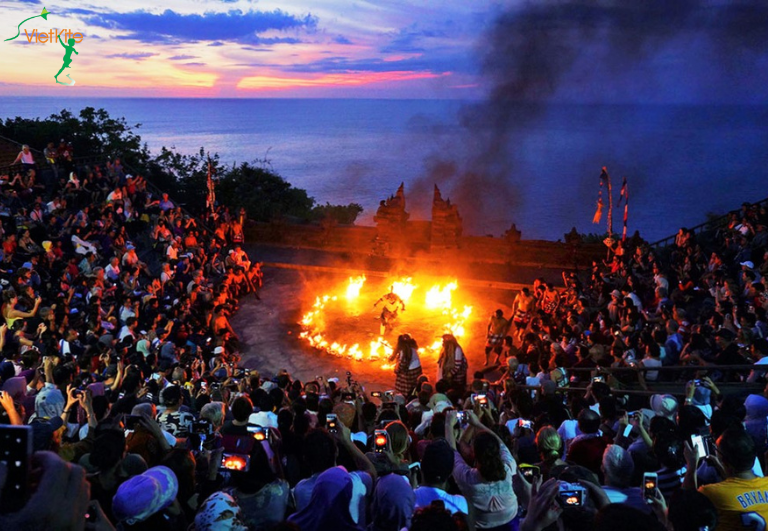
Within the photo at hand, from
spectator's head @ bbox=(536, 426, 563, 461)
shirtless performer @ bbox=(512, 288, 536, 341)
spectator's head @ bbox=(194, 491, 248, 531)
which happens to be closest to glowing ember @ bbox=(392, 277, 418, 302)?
shirtless performer @ bbox=(512, 288, 536, 341)

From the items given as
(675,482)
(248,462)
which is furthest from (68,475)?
(675,482)

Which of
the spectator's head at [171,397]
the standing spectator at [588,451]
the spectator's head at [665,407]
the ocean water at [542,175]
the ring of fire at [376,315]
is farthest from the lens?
the ocean water at [542,175]

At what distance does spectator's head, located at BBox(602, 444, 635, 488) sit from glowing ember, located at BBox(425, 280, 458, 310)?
517 inches

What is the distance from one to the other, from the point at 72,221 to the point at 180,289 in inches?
164

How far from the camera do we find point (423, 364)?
1468 centimetres

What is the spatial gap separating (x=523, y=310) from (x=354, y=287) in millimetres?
6064

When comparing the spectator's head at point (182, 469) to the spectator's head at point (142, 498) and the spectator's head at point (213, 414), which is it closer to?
the spectator's head at point (142, 498)

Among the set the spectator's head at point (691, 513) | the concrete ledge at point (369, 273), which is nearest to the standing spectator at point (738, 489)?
the spectator's head at point (691, 513)

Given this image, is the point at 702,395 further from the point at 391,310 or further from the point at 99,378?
the point at 391,310

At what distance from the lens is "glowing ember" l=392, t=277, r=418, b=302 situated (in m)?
18.8

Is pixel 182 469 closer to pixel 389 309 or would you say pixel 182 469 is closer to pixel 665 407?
pixel 665 407

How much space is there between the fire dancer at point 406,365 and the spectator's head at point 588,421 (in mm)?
6265

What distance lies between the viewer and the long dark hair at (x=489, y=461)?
4539 millimetres

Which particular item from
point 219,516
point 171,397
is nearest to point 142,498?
point 219,516
